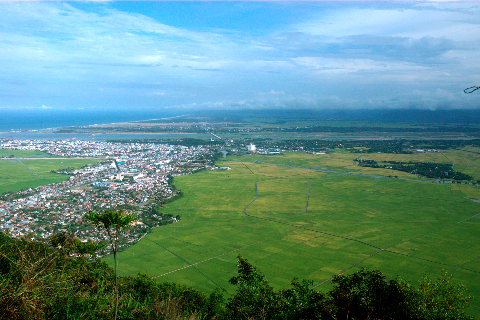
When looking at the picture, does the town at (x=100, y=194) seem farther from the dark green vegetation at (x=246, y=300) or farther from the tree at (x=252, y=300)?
the tree at (x=252, y=300)

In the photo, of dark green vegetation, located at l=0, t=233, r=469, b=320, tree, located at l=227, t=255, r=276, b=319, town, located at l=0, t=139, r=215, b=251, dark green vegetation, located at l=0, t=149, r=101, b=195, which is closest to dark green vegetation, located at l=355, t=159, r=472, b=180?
town, located at l=0, t=139, r=215, b=251

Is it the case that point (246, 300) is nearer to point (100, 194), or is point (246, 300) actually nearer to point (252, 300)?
point (252, 300)

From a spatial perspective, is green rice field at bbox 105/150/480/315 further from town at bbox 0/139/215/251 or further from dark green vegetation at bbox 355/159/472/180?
dark green vegetation at bbox 355/159/472/180

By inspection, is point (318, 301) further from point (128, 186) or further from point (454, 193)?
point (454, 193)

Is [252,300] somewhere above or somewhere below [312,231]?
above

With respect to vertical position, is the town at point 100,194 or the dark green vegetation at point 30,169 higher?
the dark green vegetation at point 30,169

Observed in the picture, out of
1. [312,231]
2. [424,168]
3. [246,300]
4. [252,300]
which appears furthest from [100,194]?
[424,168]

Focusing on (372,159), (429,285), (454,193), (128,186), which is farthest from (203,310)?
(372,159)

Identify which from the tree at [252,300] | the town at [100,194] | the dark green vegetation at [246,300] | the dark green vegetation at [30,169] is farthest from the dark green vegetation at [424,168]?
the dark green vegetation at [30,169]
